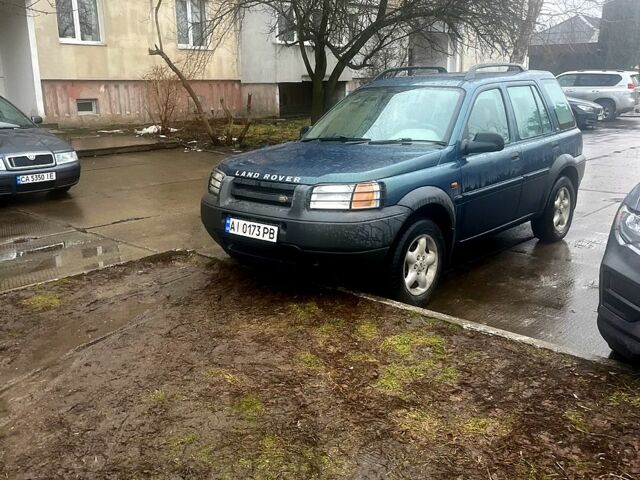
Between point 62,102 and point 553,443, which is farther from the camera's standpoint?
→ point 62,102

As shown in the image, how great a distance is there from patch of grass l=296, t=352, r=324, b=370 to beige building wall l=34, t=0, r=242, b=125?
13915 millimetres

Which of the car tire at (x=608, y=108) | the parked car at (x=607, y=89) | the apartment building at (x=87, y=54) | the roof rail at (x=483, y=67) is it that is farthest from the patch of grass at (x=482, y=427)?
the car tire at (x=608, y=108)

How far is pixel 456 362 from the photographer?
145 inches

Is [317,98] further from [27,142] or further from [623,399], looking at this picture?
[623,399]

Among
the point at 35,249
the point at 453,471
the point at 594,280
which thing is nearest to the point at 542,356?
the point at 453,471

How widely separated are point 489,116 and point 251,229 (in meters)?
2.50

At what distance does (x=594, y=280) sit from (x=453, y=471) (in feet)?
11.3

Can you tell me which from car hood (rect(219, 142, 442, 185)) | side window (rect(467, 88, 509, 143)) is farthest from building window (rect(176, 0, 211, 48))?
car hood (rect(219, 142, 442, 185))

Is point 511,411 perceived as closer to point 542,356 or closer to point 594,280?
point 542,356

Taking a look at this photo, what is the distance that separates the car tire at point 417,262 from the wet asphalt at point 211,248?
0.87ft

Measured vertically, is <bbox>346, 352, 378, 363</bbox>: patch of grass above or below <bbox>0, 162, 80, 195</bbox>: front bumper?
below

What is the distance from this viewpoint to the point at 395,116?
5426 mm

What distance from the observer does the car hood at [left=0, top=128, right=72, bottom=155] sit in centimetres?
788

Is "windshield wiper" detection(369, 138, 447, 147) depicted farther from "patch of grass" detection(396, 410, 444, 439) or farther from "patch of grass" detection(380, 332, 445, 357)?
"patch of grass" detection(396, 410, 444, 439)
